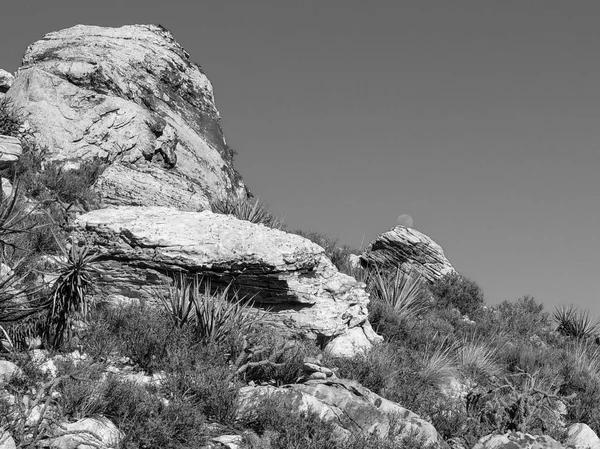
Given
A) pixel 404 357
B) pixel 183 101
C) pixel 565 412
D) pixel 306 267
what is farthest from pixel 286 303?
pixel 183 101

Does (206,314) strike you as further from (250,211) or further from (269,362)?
(250,211)

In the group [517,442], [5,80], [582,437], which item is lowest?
[5,80]

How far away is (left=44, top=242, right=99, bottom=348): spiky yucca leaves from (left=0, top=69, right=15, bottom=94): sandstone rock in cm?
1782

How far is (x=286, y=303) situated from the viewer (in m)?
12.3

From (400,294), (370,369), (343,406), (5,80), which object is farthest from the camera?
(5,80)

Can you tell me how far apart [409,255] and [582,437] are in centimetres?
1120

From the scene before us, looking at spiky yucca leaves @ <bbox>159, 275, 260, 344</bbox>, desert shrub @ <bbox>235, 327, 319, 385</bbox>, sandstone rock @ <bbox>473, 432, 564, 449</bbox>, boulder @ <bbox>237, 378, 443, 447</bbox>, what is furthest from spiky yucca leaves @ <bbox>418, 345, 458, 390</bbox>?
spiky yucca leaves @ <bbox>159, 275, 260, 344</bbox>

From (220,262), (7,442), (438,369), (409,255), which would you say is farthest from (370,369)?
(409,255)

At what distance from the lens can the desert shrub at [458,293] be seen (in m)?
20.1

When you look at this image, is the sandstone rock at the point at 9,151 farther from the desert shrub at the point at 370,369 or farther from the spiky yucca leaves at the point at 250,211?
the desert shrub at the point at 370,369

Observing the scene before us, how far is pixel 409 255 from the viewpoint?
2205cm

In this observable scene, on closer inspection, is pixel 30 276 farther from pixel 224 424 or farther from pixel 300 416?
pixel 300 416

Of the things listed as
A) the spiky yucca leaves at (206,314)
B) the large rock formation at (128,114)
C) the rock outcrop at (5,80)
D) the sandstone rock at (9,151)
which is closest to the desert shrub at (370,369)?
the spiky yucca leaves at (206,314)

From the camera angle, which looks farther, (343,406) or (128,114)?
(128,114)
